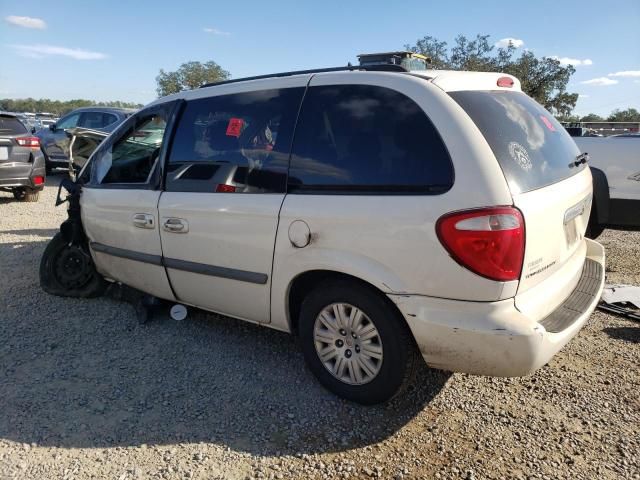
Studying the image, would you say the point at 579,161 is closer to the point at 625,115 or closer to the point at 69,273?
the point at 69,273

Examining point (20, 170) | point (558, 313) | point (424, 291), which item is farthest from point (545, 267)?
point (20, 170)

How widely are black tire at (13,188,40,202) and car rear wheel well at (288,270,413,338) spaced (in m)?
8.66

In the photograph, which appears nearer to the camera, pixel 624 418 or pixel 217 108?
pixel 624 418

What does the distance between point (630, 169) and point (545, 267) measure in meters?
3.66

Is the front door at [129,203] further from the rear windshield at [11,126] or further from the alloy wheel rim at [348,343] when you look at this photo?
the rear windshield at [11,126]

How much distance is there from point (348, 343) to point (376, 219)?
79cm

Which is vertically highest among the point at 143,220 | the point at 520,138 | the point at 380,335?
the point at 520,138

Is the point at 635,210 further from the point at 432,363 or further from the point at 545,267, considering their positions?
the point at 432,363

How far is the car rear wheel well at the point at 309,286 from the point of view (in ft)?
8.82

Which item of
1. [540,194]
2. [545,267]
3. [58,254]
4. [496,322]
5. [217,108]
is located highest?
[217,108]

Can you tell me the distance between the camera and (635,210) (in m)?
5.32

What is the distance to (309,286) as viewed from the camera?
9.99ft

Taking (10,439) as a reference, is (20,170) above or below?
above

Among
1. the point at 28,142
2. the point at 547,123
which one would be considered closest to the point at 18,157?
the point at 28,142
